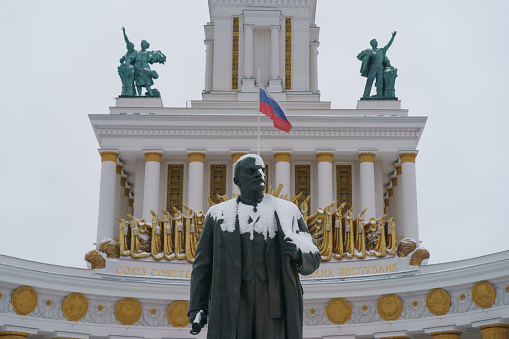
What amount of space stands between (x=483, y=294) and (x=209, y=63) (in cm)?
2319

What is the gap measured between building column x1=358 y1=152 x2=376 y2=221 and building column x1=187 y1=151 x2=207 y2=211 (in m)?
7.03

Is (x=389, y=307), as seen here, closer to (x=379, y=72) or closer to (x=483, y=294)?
(x=483, y=294)

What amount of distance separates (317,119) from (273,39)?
22.4ft

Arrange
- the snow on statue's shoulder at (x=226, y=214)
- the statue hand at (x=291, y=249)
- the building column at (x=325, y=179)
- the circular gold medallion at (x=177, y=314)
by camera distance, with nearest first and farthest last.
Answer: the statue hand at (x=291, y=249), the snow on statue's shoulder at (x=226, y=214), the circular gold medallion at (x=177, y=314), the building column at (x=325, y=179)

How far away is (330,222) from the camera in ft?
89.7

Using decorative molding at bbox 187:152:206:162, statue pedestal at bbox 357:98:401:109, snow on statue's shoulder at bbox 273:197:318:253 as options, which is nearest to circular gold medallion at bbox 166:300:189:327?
decorative molding at bbox 187:152:206:162

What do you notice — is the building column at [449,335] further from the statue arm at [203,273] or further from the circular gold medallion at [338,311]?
the statue arm at [203,273]

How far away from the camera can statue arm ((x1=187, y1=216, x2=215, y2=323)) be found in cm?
633

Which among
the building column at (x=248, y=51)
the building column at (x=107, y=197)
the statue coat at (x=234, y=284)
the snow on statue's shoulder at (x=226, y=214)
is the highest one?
the building column at (x=248, y=51)

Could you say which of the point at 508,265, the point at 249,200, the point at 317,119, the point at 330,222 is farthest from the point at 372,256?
the point at 249,200

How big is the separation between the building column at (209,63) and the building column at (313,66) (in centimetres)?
532

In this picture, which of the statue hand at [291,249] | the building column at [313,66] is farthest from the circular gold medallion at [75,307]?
the building column at [313,66]

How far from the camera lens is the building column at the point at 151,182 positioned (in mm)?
35000

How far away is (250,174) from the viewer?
638 centimetres
